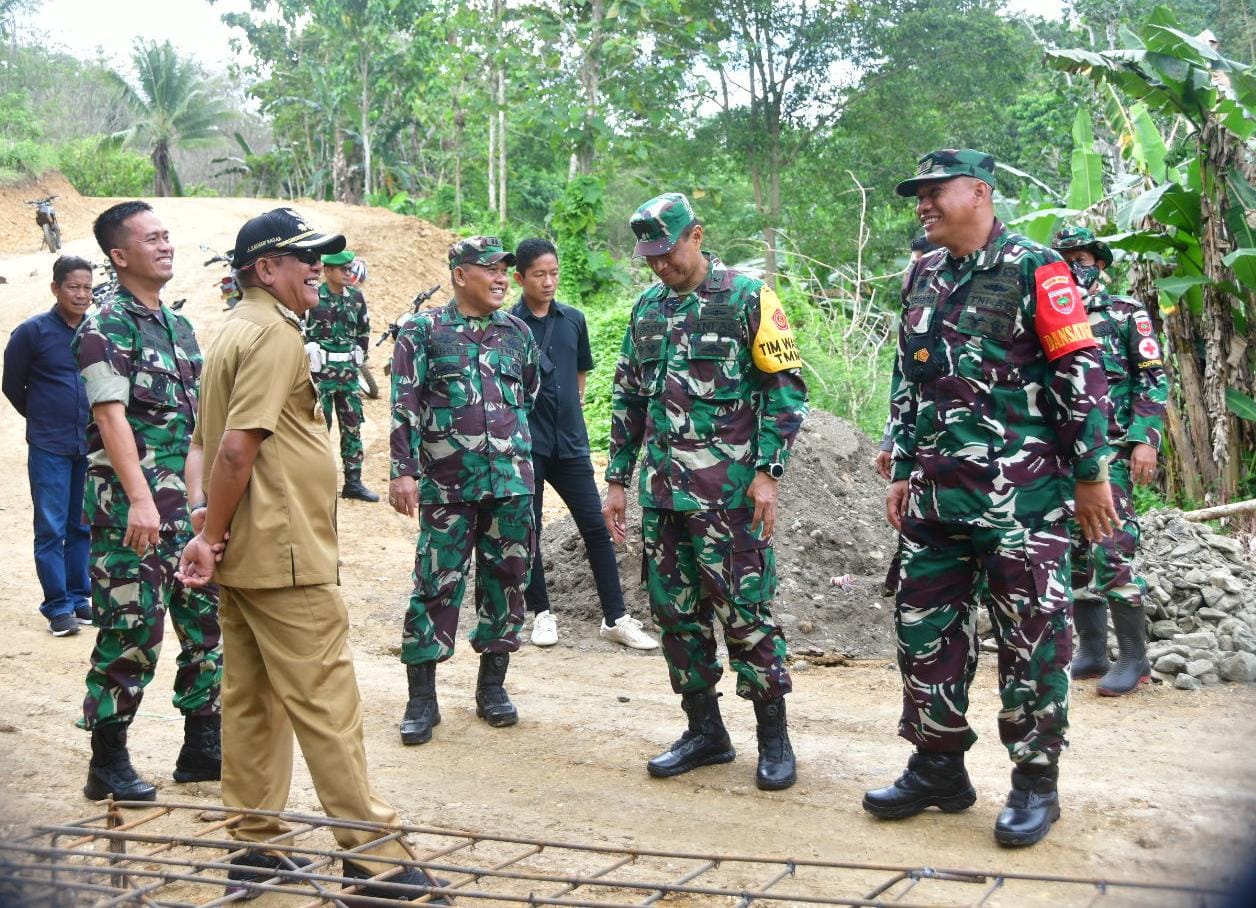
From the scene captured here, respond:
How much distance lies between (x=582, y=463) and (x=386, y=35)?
27318 mm

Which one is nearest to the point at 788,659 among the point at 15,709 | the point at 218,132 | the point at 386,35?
the point at 15,709

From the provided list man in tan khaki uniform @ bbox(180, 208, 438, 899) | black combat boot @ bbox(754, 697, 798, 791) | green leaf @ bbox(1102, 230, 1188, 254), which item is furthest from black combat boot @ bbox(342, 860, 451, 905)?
green leaf @ bbox(1102, 230, 1188, 254)

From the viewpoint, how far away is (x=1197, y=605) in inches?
247

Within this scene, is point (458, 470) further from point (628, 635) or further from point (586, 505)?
point (628, 635)

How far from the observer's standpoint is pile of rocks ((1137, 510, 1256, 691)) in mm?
5816

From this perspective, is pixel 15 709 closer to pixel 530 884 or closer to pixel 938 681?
pixel 530 884

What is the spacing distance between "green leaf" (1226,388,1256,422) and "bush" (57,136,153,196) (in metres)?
30.8

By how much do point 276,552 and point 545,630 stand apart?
3.60m

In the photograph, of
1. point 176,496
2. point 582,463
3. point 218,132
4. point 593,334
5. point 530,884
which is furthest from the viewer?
point 218,132

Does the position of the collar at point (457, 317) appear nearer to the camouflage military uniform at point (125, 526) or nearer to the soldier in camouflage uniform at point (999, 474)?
the camouflage military uniform at point (125, 526)

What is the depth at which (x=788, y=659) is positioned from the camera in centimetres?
656

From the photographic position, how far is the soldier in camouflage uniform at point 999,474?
3.76 meters

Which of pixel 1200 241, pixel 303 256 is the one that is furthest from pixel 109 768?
pixel 1200 241

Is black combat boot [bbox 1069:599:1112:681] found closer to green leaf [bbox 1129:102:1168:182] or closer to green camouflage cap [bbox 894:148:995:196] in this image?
green camouflage cap [bbox 894:148:995:196]
